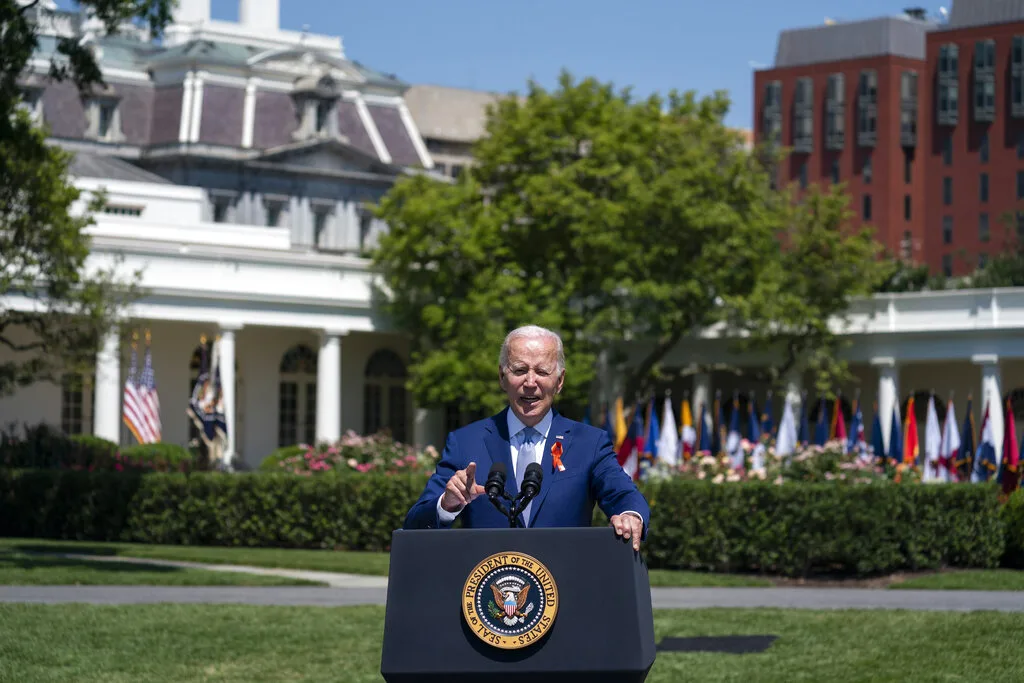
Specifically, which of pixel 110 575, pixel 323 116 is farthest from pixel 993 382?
pixel 323 116

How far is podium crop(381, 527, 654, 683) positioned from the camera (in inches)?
260

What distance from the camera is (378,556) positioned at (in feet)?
85.0

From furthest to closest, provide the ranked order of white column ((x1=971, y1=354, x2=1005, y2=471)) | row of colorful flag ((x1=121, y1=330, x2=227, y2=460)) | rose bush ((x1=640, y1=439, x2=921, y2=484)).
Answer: white column ((x1=971, y1=354, x2=1005, y2=471)) → row of colorful flag ((x1=121, y1=330, x2=227, y2=460)) → rose bush ((x1=640, y1=439, x2=921, y2=484))

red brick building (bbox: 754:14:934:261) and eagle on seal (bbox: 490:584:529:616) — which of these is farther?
red brick building (bbox: 754:14:934:261)

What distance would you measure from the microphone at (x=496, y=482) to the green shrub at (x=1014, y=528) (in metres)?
16.6

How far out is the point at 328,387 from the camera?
55.4 metres

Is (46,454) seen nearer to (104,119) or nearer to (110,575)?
(110,575)

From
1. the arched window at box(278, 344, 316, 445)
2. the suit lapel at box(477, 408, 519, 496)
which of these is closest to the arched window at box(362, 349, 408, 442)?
the arched window at box(278, 344, 316, 445)

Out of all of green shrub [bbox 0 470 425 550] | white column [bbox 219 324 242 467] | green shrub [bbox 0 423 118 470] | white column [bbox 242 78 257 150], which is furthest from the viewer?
white column [bbox 242 78 257 150]

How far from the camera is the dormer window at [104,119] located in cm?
8556

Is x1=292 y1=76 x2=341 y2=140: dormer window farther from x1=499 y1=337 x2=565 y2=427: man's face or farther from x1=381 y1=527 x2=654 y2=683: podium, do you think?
x1=381 y1=527 x2=654 y2=683: podium

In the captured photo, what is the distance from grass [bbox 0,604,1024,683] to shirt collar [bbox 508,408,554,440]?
5425mm

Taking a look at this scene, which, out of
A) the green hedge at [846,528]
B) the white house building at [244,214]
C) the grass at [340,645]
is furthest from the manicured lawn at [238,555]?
the white house building at [244,214]

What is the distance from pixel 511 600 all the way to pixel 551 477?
881 mm
